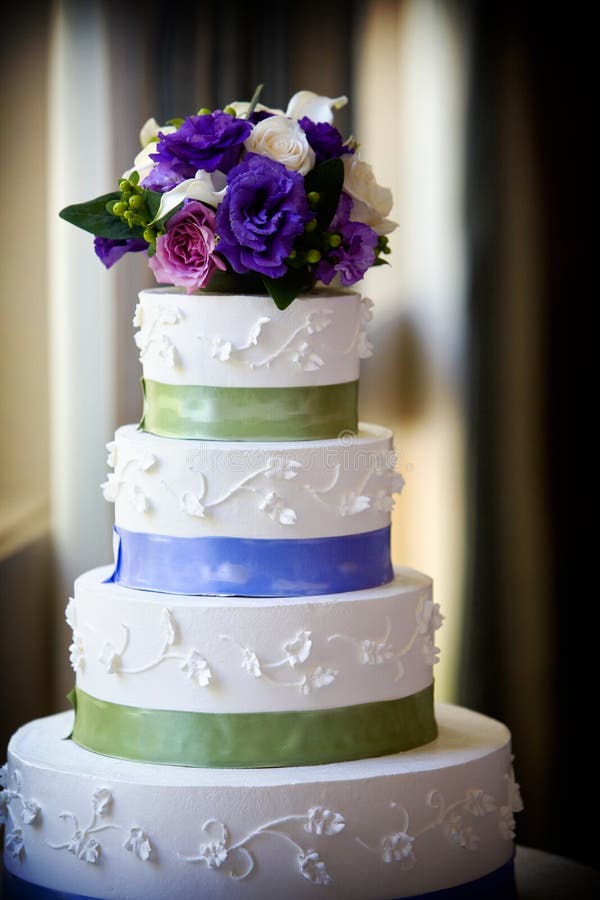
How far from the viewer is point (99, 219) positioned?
250 centimetres

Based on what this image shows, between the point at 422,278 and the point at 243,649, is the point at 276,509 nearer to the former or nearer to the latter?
the point at 243,649

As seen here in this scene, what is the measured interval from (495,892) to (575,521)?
1.38m

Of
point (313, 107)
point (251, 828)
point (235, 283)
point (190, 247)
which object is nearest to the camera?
point (251, 828)

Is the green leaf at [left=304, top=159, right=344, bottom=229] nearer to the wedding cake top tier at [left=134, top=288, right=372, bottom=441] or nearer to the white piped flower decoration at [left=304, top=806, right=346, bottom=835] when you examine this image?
the wedding cake top tier at [left=134, top=288, right=372, bottom=441]

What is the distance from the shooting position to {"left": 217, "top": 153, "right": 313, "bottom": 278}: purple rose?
2299mm

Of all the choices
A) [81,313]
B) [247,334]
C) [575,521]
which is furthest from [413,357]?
[247,334]

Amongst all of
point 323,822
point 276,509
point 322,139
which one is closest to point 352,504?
point 276,509

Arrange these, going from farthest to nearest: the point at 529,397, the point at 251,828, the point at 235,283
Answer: the point at 529,397, the point at 235,283, the point at 251,828

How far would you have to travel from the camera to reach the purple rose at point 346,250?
2.45 meters

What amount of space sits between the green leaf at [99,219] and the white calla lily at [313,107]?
1.30ft

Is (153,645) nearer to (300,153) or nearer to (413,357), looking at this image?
(300,153)

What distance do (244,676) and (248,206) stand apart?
33.2 inches

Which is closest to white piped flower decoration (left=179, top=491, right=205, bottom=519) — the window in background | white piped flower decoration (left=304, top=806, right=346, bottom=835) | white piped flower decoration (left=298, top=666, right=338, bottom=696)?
white piped flower decoration (left=298, top=666, right=338, bottom=696)

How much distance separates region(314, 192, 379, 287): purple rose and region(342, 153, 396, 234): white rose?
0.8 inches
